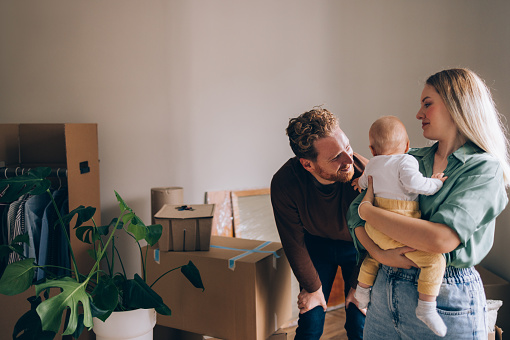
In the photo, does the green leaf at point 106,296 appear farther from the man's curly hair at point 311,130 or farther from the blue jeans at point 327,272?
the man's curly hair at point 311,130

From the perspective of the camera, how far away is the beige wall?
275 cm

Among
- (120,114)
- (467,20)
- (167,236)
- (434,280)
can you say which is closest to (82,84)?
(120,114)

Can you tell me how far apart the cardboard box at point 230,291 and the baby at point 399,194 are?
2.01 ft

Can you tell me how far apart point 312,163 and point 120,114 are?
1560 mm

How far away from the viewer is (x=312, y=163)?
6.04 ft

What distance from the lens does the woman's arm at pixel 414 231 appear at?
47.4 inches

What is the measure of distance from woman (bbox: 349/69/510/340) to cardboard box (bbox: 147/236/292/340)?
0.70 metres

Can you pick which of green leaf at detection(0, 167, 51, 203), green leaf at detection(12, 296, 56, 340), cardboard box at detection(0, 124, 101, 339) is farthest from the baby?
cardboard box at detection(0, 124, 101, 339)

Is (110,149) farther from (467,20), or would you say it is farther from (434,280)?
(467,20)

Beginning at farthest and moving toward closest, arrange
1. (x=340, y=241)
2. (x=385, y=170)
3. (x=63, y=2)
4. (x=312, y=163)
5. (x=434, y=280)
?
1. (x=63, y=2)
2. (x=340, y=241)
3. (x=312, y=163)
4. (x=385, y=170)
5. (x=434, y=280)

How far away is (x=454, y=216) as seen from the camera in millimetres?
1191

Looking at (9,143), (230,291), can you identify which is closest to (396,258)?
(230,291)

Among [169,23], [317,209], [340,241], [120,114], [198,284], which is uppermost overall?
[169,23]

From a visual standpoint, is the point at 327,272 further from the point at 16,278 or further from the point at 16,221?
the point at 16,221
